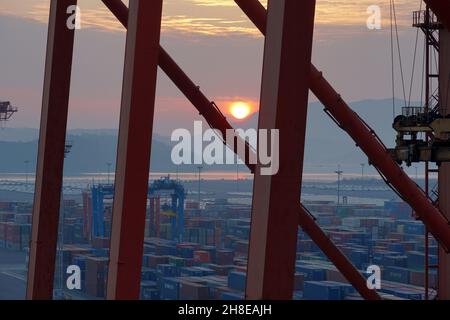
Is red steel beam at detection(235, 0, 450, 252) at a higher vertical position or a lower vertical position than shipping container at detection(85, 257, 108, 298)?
higher

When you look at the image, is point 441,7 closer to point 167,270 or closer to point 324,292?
point 324,292

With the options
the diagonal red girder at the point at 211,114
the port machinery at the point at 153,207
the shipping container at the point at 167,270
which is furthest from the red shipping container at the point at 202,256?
the diagonal red girder at the point at 211,114

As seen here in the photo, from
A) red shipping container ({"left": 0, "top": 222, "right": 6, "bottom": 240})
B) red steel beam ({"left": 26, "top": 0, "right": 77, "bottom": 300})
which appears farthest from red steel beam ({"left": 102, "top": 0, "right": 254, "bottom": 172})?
red shipping container ({"left": 0, "top": 222, "right": 6, "bottom": 240})

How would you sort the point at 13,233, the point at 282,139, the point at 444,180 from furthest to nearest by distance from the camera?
1. the point at 13,233
2. the point at 444,180
3. the point at 282,139

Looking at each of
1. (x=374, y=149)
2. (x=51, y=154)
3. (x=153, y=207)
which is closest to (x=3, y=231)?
(x=153, y=207)

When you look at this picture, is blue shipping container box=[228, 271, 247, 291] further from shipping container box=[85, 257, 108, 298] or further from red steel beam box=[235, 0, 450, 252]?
red steel beam box=[235, 0, 450, 252]
